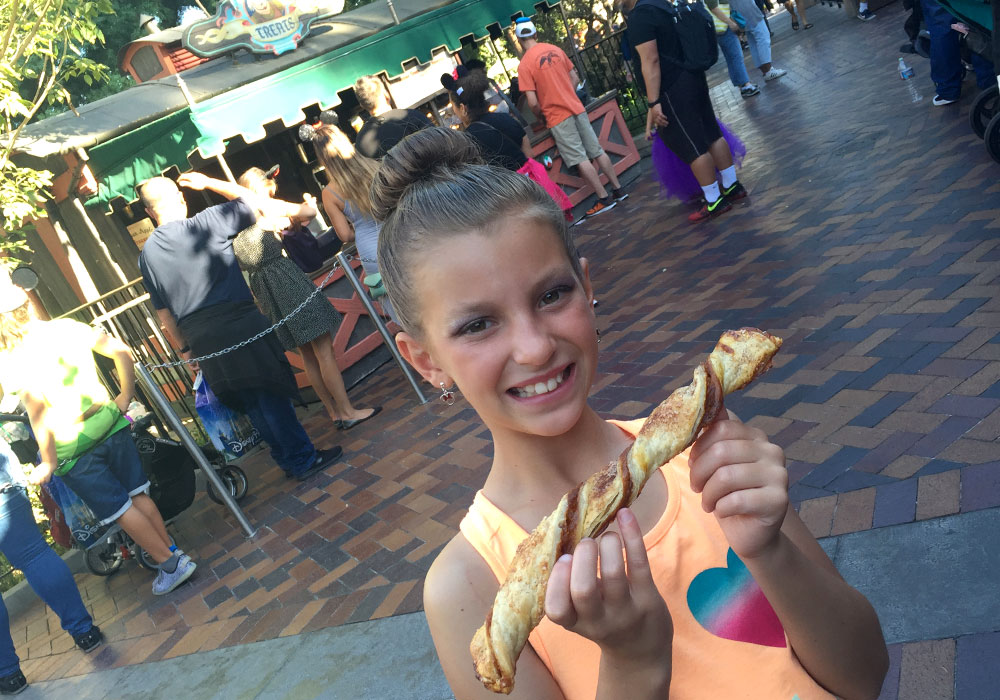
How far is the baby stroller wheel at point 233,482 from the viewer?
623 centimetres

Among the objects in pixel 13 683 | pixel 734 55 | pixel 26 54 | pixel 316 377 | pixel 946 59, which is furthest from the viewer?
pixel 734 55

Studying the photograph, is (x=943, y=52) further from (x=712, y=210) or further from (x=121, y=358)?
(x=121, y=358)

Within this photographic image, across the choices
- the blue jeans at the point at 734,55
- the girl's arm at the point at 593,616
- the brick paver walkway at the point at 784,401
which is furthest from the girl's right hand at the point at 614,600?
the blue jeans at the point at 734,55

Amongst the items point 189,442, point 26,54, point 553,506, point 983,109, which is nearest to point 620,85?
point 983,109

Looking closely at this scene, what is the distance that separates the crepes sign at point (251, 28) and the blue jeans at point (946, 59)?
672cm

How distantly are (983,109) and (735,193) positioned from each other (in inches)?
85.4

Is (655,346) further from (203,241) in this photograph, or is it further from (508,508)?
(508,508)

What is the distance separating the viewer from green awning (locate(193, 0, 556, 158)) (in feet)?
26.9

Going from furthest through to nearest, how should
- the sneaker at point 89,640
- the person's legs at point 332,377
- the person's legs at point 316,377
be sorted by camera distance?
the person's legs at point 316,377, the person's legs at point 332,377, the sneaker at point 89,640

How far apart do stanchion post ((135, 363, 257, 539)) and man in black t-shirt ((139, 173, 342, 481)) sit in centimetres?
52

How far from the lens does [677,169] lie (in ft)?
26.2

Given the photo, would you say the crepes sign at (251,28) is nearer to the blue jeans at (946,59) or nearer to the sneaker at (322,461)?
the sneaker at (322,461)

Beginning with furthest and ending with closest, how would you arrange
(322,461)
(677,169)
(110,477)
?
(677,169) < (322,461) < (110,477)

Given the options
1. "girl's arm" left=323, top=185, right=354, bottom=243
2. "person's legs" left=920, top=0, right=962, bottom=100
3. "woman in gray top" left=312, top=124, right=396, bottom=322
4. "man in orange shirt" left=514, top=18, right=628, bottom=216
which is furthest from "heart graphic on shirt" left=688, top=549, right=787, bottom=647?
"man in orange shirt" left=514, top=18, right=628, bottom=216
